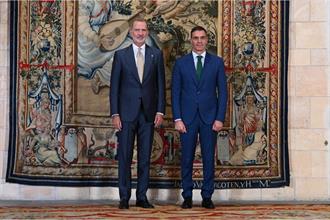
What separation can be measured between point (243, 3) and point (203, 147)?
1.33 meters

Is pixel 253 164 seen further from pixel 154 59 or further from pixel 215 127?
pixel 154 59

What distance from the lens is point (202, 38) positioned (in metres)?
6.06

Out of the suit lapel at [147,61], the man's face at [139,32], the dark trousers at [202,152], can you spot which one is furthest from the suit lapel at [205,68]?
the man's face at [139,32]

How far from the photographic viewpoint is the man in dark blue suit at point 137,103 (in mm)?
5996

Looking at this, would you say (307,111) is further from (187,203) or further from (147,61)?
(147,61)

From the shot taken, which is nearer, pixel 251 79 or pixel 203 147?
pixel 203 147

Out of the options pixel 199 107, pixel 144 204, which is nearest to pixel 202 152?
pixel 199 107

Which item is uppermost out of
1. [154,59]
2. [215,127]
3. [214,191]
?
[154,59]

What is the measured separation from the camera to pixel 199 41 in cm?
607

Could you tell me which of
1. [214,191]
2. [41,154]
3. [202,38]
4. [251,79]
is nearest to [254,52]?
[251,79]

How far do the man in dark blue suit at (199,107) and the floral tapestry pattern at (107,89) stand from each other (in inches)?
22.1

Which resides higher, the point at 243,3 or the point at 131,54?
the point at 243,3

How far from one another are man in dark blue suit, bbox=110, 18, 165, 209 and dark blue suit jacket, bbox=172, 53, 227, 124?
118 millimetres

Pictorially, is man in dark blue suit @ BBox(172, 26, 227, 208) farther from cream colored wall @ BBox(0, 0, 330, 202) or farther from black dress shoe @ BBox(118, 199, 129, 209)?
cream colored wall @ BBox(0, 0, 330, 202)
